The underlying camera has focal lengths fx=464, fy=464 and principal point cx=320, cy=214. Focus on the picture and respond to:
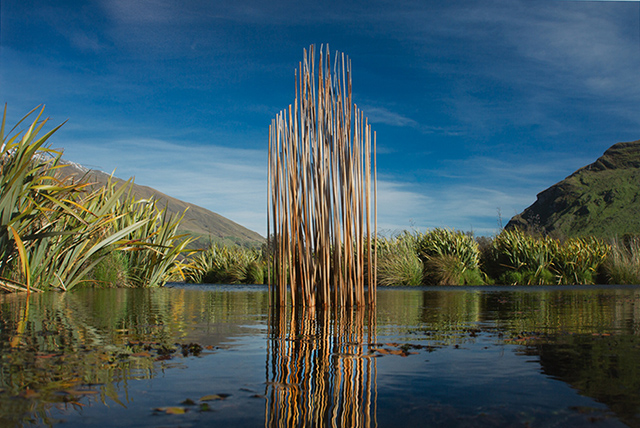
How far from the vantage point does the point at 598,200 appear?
5828 cm

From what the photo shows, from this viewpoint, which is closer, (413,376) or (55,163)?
(413,376)

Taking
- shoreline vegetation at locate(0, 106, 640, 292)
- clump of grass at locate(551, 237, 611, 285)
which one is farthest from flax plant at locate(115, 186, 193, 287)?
clump of grass at locate(551, 237, 611, 285)

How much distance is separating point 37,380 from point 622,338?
9.52 feet

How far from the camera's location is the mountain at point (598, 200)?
1981 inches

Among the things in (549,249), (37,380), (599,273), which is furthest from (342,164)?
(599,273)

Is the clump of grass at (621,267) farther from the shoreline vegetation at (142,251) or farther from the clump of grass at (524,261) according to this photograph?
the clump of grass at (524,261)

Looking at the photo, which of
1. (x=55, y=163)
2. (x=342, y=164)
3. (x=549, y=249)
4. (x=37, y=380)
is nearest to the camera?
(x=37, y=380)

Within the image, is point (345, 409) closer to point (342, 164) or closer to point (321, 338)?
point (321, 338)

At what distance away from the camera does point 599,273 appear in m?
15.4

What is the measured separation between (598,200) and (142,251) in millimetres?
62378

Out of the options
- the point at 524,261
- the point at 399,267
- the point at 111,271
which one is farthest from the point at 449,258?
the point at 111,271

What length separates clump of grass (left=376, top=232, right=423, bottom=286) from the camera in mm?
13266

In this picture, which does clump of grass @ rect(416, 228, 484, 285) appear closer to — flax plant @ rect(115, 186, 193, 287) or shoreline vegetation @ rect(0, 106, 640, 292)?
shoreline vegetation @ rect(0, 106, 640, 292)

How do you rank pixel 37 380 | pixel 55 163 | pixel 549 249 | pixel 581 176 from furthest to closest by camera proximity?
pixel 581 176 < pixel 549 249 < pixel 55 163 < pixel 37 380
